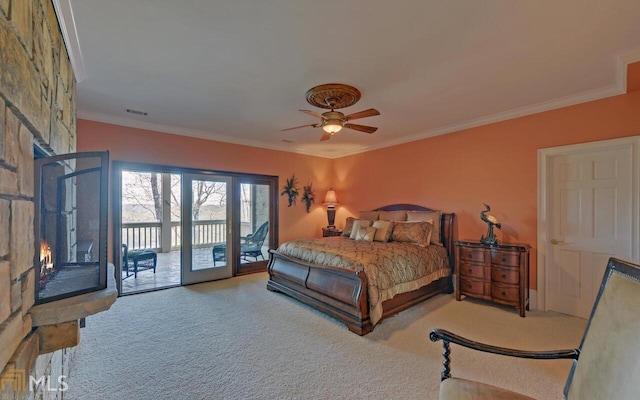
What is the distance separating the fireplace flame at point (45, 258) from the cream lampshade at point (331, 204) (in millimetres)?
5239

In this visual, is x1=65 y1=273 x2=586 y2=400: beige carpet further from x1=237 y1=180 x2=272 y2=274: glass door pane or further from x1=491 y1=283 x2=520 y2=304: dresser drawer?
x1=237 y1=180 x2=272 y2=274: glass door pane

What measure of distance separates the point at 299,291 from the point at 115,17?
3478 millimetres

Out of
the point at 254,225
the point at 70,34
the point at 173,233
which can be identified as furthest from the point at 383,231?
the point at 173,233

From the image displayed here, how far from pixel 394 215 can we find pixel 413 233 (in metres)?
0.83

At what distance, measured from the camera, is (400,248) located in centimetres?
397

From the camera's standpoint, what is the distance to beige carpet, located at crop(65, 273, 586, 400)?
216 cm


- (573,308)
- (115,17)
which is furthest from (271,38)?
(573,308)

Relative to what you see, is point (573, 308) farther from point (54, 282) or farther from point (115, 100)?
point (115, 100)

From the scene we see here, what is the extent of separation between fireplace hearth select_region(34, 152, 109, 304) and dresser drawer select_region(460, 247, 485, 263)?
4.19 m

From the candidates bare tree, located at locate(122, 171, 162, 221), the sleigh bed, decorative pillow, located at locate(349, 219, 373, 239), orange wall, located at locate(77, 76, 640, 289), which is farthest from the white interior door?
bare tree, located at locate(122, 171, 162, 221)

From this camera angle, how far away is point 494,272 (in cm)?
378

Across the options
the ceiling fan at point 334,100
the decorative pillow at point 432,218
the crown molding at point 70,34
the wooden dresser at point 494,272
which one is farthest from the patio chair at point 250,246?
the wooden dresser at point 494,272

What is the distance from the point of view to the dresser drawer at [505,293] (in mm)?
3582

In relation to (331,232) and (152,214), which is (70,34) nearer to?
(331,232)
